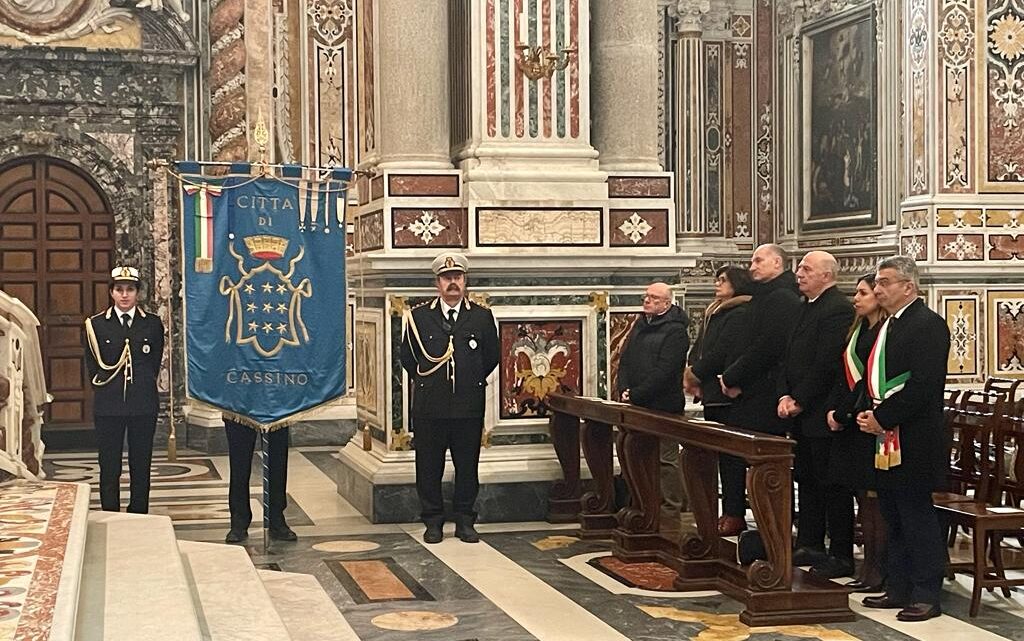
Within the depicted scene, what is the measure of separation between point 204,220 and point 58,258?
6.04 meters

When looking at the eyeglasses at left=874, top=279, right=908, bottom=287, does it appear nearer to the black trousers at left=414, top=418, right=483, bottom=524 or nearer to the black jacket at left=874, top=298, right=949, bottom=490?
the black jacket at left=874, top=298, right=949, bottom=490

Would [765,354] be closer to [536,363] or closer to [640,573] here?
[640,573]

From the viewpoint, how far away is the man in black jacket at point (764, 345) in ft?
25.5

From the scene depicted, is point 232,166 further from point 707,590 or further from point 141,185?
point 141,185

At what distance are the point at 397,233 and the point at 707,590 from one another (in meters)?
3.32

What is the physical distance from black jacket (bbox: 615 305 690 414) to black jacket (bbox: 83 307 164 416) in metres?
2.94

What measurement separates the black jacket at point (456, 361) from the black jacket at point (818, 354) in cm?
206

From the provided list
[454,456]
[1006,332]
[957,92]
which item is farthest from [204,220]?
[1006,332]

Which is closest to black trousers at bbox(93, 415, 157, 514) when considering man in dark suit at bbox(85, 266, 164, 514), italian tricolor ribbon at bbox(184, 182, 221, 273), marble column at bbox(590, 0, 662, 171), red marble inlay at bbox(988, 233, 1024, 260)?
man in dark suit at bbox(85, 266, 164, 514)

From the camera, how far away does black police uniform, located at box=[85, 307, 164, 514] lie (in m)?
8.92

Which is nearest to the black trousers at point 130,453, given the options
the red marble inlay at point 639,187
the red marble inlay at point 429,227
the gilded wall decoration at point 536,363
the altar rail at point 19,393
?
the altar rail at point 19,393

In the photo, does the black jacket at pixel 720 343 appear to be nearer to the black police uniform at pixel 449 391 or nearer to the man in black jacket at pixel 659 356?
the man in black jacket at pixel 659 356

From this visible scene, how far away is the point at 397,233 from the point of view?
31.0 ft

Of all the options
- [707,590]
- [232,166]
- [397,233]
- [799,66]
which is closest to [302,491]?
[397,233]
